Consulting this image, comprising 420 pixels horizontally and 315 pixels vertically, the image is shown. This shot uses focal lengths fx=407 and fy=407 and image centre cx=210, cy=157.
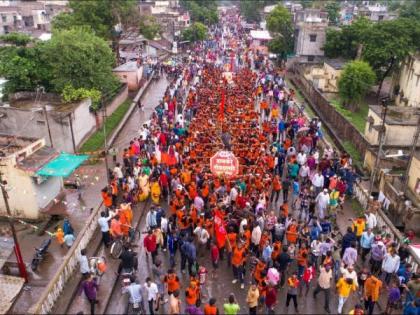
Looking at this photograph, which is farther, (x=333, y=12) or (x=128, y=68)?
(x=333, y=12)

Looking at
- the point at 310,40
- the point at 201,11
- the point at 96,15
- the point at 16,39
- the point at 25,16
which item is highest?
the point at 96,15

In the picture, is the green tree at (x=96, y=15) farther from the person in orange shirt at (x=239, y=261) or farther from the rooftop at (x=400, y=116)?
the person in orange shirt at (x=239, y=261)

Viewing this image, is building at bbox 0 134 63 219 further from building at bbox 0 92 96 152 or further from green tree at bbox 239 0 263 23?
green tree at bbox 239 0 263 23

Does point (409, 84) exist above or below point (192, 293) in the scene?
below

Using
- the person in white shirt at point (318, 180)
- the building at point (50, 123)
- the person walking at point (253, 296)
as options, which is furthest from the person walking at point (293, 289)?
the building at point (50, 123)

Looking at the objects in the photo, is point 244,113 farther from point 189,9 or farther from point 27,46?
point 189,9

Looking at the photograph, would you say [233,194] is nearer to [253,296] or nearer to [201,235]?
[201,235]

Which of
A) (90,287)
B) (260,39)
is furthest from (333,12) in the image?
(90,287)

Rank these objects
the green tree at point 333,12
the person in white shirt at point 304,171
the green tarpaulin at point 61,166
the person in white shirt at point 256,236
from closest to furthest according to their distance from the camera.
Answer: the person in white shirt at point 256,236 < the green tarpaulin at point 61,166 < the person in white shirt at point 304,171 < the green tree at point 333,12
